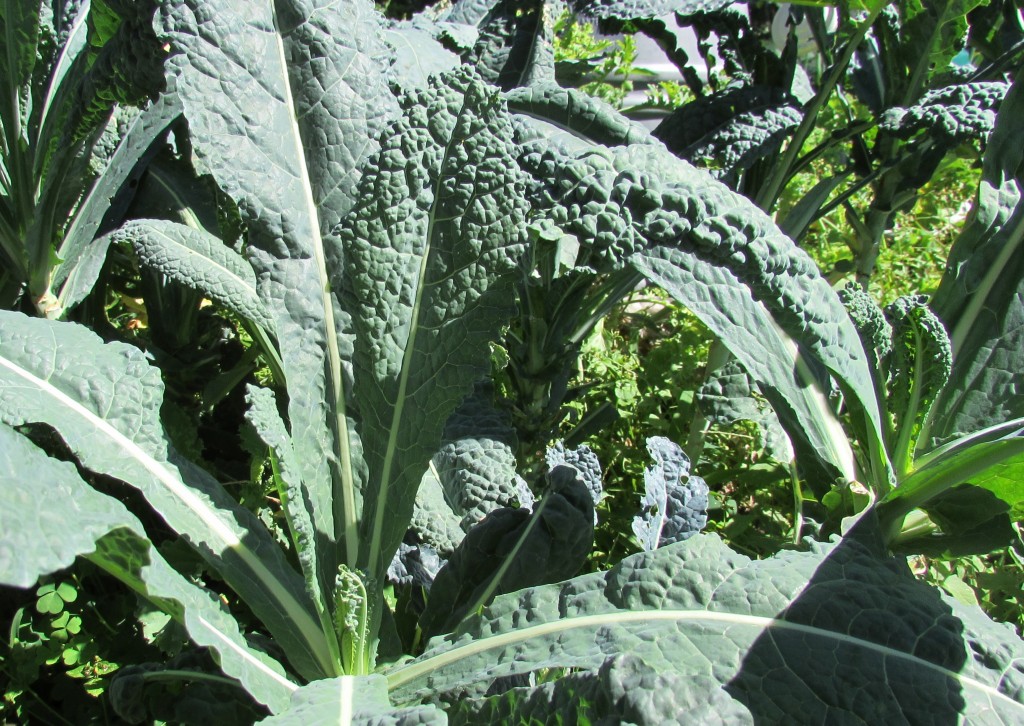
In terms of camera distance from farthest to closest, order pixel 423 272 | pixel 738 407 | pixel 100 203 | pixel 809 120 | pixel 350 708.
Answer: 1. pixel 809 120
2. pixel 100 203
3. pixel 738 407
4. pixel 423 272
5. pixel 350 708

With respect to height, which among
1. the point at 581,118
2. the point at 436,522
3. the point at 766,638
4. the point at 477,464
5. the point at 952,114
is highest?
the point at 952,114

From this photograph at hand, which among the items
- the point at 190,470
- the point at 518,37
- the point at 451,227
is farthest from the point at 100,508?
the point at 518,37

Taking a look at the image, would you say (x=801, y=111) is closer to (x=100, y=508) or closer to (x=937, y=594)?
(x=937, y=594)

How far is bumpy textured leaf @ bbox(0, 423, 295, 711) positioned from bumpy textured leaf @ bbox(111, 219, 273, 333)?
618 millimetres

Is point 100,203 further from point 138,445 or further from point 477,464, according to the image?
point 477,464

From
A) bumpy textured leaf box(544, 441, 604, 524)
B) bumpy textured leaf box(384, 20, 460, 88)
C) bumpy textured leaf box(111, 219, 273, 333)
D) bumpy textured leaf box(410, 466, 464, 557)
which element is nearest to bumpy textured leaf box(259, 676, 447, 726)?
bumpy textured leaf box(410, 466, 464, 557)

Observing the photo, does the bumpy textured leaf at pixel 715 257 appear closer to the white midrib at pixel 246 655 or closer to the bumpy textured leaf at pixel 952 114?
the white midrib at pixel 246 655

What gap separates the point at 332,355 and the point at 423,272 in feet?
0.70

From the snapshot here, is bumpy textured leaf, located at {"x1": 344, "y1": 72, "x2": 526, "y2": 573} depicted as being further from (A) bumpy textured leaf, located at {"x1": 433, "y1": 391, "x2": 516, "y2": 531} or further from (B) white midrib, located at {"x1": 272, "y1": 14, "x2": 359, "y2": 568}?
(A) bumpy textured leaf, located at {"x1": 433, "y1": 391, "x2": 516, "y2": 531}

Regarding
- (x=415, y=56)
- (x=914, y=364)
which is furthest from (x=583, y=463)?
(x=415, y=56)

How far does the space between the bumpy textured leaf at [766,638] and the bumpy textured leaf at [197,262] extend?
76 centimetres

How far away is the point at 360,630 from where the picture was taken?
3.74 ft

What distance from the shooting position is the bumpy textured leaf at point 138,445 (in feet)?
3.52

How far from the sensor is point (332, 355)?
1.29 meters
